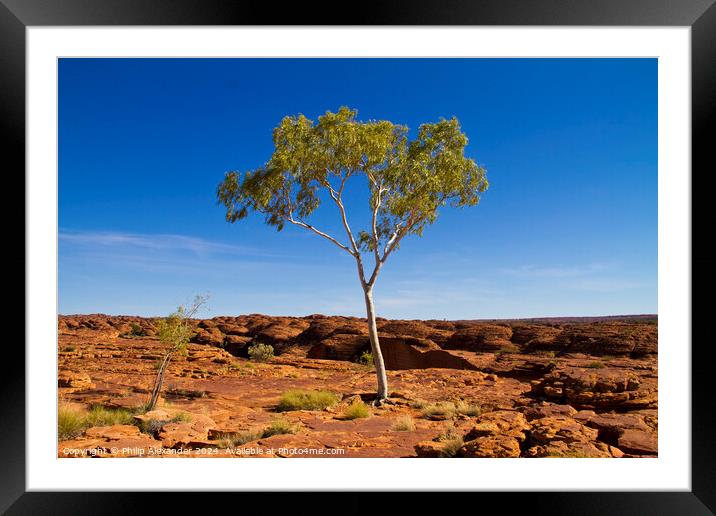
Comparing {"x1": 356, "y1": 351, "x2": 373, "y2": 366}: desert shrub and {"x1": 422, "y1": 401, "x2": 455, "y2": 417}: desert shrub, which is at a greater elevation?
{"x1": 422, "y1": 401, "x2": 455, "y2": 417}: desert shrub

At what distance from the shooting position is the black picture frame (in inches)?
146

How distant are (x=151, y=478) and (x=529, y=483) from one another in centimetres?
348

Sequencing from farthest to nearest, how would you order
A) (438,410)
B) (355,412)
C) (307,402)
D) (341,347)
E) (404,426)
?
1. (341,347)
2. (307,402)
3. (438,410)
4. (355,412)
5. (404,426)

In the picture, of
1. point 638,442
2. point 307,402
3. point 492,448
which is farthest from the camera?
point 307,402

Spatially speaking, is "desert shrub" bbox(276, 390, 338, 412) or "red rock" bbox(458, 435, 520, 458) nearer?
"red rock" bbox(458, 435, 520, 458)

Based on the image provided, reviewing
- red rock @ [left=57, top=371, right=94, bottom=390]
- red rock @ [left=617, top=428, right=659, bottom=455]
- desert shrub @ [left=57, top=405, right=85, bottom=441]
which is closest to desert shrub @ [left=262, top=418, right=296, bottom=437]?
desert shrub @ [left=57, top=405, right=85, bottom=441]

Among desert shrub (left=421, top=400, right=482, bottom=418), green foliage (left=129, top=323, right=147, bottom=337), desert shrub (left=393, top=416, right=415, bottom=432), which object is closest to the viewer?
desert shrub (left=393, top=416, right=415, bottom=432)

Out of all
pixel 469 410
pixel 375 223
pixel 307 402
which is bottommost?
pixel 307 402

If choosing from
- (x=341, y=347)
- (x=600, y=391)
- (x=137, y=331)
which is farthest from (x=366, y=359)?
(x=137, y=331)

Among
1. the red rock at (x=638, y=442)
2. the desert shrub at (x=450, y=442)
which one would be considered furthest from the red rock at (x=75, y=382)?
the red rock at (x=638, y=442)

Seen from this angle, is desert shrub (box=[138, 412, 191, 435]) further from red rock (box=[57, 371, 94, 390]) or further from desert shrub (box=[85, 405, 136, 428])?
red rock (box=[57, 371, 94, 390])

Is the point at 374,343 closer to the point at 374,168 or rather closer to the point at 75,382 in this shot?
the point at 374,168
